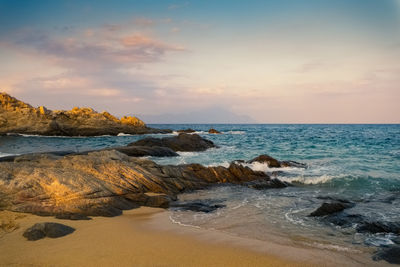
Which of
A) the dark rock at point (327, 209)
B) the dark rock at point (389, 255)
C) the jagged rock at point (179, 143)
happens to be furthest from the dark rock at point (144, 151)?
the dark rock at point (389, 255)

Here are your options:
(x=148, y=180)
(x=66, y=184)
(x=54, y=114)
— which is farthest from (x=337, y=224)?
(x=54, y=114)

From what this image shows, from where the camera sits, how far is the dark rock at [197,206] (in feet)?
28.7

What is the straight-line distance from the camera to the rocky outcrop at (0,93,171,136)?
6334 cm

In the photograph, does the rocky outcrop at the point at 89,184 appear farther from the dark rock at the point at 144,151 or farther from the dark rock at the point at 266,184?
the dark rock at the point at 144,151

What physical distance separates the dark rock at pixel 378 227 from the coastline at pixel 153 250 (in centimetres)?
183

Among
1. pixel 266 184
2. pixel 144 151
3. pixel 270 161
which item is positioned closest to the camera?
pixel 266 184

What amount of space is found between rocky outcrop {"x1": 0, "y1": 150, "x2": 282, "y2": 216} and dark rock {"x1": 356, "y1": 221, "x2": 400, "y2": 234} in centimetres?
570

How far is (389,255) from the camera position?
5.33 metres

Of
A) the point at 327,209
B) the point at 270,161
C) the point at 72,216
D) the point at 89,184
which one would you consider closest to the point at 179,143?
the point at 270,161

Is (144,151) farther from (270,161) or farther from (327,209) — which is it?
(327,209)

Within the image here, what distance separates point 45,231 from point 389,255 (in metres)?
7.01

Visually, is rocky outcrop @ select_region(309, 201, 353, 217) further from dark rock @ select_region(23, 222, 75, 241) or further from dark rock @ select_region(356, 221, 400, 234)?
dark rock @ select_region(23, 222, 75, 241)

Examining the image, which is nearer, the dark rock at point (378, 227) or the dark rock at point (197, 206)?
the dark rock at point (378, 227)

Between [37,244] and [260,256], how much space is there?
4.37m
